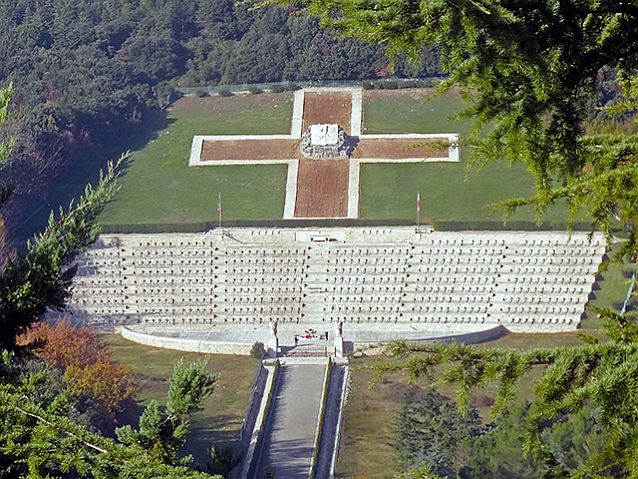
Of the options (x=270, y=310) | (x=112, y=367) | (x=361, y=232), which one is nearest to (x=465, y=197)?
(x=361, y=232)

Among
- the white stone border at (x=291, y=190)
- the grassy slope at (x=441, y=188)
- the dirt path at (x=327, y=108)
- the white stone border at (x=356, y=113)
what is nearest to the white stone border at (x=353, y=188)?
the grassy slope at (x=441, y=188)

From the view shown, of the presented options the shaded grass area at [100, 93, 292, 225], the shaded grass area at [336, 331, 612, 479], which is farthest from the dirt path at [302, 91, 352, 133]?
the shaded grass area at [336, 331, 612, 479]

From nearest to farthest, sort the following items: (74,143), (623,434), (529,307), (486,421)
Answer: (623,434) → (486,421) → (529,307) → (74,143)

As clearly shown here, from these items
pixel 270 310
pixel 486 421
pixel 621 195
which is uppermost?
pixel 621 195

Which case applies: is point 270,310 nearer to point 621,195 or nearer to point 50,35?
point 50,35

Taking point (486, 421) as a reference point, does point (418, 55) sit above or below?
above

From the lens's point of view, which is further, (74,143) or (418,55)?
(74,143)

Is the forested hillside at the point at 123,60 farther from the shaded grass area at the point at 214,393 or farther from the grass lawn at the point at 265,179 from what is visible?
the shaded grass area at the point at 214,393
